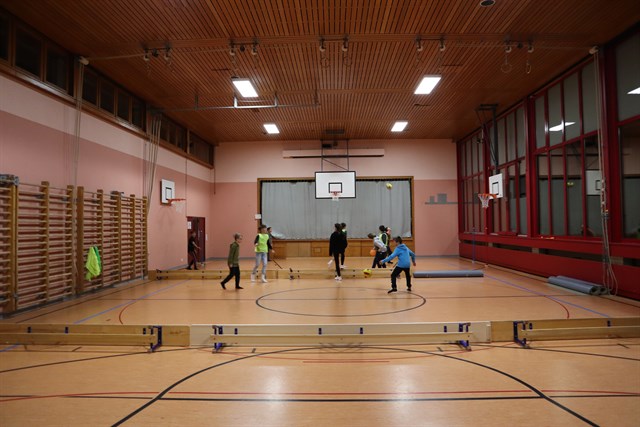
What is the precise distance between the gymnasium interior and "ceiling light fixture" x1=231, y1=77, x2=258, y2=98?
17cm

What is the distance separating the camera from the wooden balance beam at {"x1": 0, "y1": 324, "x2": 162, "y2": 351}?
466 centimetres

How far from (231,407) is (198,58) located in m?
7.73

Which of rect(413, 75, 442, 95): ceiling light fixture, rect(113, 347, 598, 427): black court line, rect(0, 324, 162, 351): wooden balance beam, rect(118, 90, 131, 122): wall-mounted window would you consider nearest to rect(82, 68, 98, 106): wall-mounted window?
rect(118, 90, 131, 122): wall-mounted window

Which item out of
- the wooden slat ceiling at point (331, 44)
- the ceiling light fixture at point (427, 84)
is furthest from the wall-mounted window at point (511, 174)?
the ceiling light fixture at point (427, 84)

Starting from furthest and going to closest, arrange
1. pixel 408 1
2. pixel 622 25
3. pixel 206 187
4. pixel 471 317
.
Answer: pixel 206 187, pixel 622 25, pixel 408 1, pixel 471 317

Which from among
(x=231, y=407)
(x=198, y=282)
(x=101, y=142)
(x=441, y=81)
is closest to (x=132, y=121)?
(x=101, y=142)

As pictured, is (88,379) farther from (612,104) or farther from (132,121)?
(612,104)

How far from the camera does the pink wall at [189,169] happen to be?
7.07 meters

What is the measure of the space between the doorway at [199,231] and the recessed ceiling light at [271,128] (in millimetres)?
4609

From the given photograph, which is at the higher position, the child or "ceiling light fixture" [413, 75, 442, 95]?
"ceiling light fixture" [413, 75, 442, 95]

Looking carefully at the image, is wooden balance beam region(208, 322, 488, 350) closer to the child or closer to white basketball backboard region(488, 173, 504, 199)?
the child

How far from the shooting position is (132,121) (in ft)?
35.3

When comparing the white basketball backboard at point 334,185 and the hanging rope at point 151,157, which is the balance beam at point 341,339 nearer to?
the hanging rope at point 151,157

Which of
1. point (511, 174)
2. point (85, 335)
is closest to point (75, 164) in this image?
point (85, 335)
